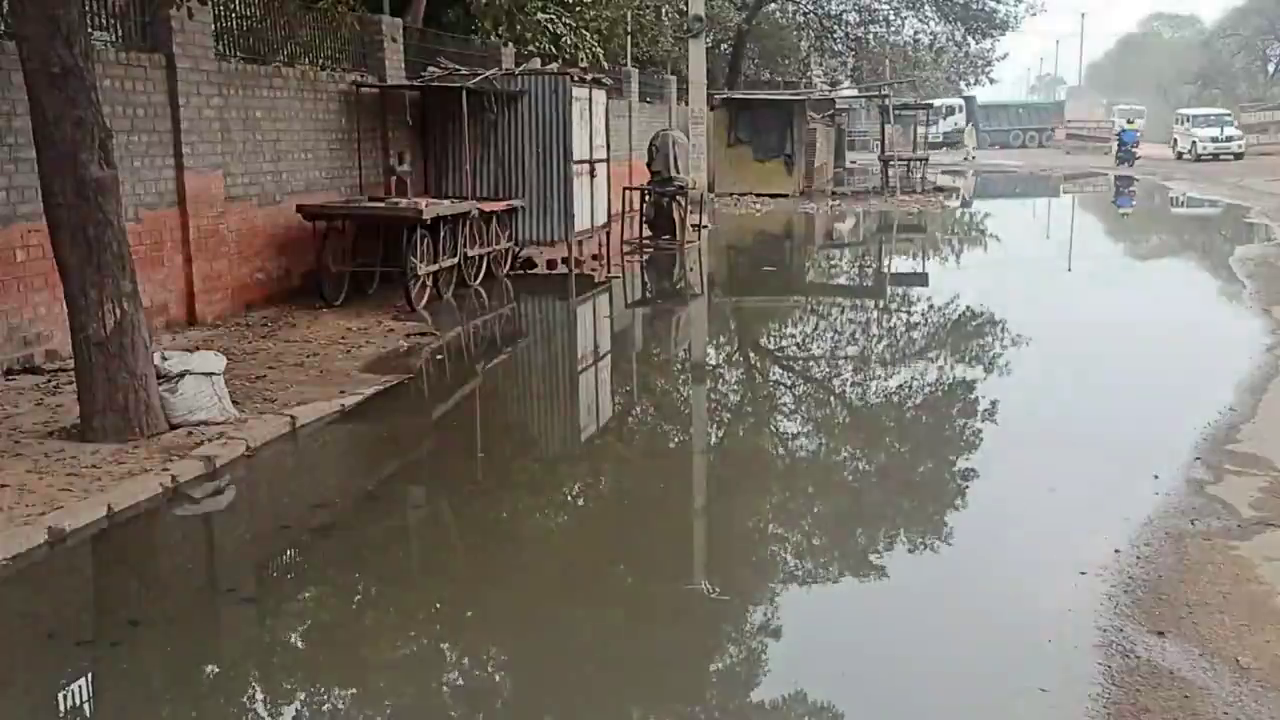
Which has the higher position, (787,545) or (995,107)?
(995,107)

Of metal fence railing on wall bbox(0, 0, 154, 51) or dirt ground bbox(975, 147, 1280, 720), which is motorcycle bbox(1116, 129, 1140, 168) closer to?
dirt ground bbox(975, 147, 1280, 720)

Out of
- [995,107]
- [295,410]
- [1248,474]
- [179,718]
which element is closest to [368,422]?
[295,410]

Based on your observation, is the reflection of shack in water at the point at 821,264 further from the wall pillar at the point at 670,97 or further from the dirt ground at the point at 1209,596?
the dirt ground at the point at 1209,596

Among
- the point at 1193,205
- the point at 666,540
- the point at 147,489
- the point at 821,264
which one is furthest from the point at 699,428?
the point at 1193,205

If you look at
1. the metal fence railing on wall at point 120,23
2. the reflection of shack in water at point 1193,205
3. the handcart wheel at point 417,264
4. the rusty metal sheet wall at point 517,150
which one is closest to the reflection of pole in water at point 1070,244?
the reflection of shack in water at point 1193,205

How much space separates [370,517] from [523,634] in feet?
5.58

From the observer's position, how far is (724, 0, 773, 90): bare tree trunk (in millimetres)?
29141

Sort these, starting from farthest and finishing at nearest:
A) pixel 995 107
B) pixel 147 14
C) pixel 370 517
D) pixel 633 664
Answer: pixel 995 107 < pixel 147 14 < pixel 370 517 < pixel 633 664

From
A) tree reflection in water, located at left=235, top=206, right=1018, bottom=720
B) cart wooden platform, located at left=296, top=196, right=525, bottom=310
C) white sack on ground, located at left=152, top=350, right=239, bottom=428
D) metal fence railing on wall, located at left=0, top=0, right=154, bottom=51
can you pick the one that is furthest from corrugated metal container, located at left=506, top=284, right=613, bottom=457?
metal fence railing on wall, located at left=0, top=0, right=154, bottom=51

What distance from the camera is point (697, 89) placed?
19.3 metres

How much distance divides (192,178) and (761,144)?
20167 millimetres

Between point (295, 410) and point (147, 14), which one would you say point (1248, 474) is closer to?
point (295, 410)

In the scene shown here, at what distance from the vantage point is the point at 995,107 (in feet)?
198

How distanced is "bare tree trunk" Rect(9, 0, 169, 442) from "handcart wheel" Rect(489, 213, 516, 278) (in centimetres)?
705
